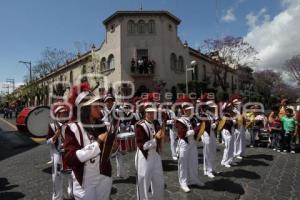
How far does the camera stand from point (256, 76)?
71.0 m

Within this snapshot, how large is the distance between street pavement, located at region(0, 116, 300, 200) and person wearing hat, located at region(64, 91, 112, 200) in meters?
3.23

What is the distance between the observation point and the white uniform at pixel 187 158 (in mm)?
7320

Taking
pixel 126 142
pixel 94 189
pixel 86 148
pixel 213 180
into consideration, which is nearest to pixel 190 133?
pixel 126 142

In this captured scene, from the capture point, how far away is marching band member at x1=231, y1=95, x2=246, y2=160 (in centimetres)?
1059

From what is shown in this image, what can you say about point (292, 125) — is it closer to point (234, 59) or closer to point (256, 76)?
point (234, 59)

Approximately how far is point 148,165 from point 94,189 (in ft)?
6.05

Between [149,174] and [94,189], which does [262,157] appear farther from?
[94,189]

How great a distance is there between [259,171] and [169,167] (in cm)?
254

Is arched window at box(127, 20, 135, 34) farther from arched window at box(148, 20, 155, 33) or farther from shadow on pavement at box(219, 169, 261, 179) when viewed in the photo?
shadow on pavement at box(219, 169, 261, 179)

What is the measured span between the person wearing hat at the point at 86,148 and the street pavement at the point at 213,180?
10.6 ft

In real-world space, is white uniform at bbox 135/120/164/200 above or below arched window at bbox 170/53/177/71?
below

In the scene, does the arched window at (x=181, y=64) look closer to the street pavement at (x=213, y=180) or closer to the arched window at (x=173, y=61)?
the arched window at (x=173, y=61)

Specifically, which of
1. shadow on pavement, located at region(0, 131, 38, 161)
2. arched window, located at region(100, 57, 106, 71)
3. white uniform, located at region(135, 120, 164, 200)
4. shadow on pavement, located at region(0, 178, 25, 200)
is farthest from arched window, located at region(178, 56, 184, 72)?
white uniform, located at region(135, 120, 164, 200)

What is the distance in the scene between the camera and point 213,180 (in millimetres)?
8133
